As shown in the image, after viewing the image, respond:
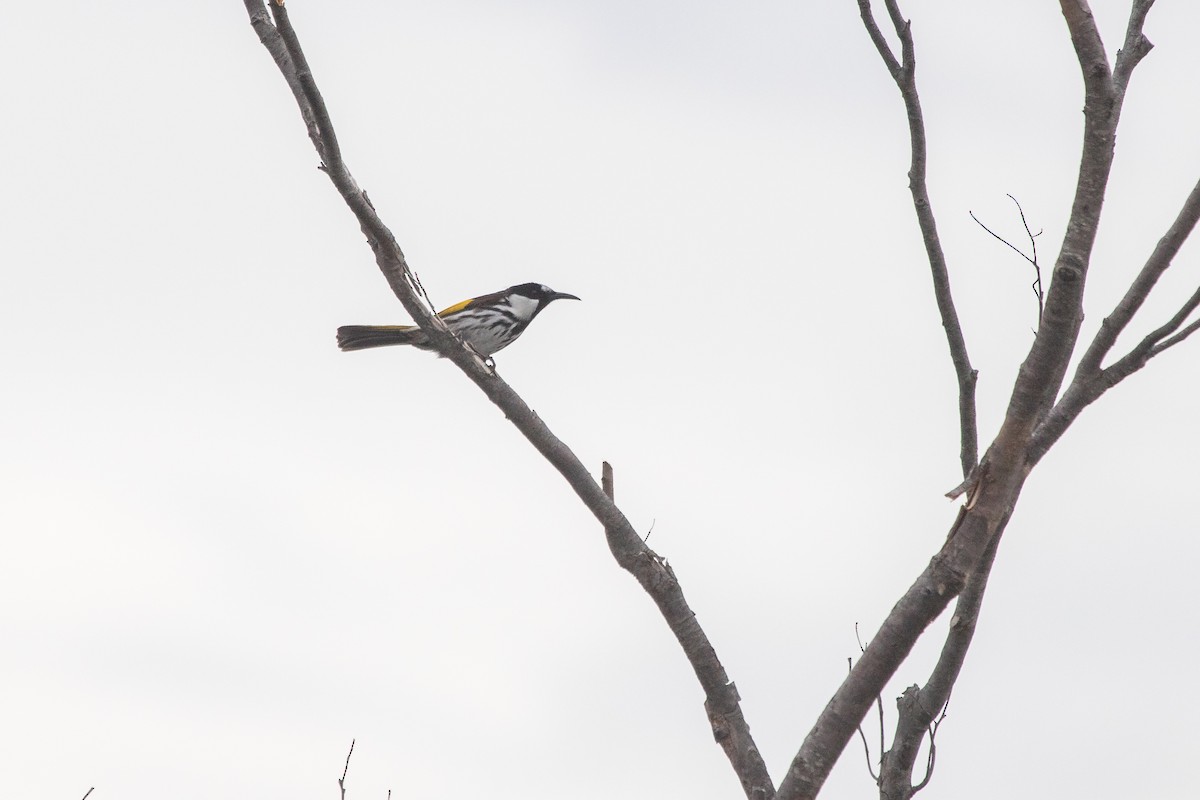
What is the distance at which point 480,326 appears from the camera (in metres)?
11.9

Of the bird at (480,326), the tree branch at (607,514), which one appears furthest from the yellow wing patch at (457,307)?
the tree branch at (607,514)

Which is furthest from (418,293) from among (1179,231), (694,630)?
(1179,231)

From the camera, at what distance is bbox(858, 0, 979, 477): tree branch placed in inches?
192

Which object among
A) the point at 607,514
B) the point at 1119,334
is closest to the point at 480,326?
the point at 607,514

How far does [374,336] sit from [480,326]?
1.31 meters

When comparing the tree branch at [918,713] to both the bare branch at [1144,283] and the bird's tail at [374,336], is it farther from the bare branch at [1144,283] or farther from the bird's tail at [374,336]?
the bird's tail at [374,336]

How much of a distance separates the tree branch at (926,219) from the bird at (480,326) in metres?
6.37

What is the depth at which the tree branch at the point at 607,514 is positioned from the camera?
16.0ft

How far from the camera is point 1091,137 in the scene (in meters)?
3.78

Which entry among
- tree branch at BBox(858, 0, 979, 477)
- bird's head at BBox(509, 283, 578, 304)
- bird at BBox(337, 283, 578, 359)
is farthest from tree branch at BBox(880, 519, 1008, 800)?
bird's head at BBox(509, 283, 578, 304)

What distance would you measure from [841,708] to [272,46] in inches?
126

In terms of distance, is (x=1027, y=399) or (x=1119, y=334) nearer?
(x=1027, y=399)

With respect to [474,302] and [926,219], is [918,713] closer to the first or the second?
[926,219]

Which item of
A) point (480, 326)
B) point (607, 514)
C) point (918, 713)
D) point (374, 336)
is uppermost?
point (480, 326)
